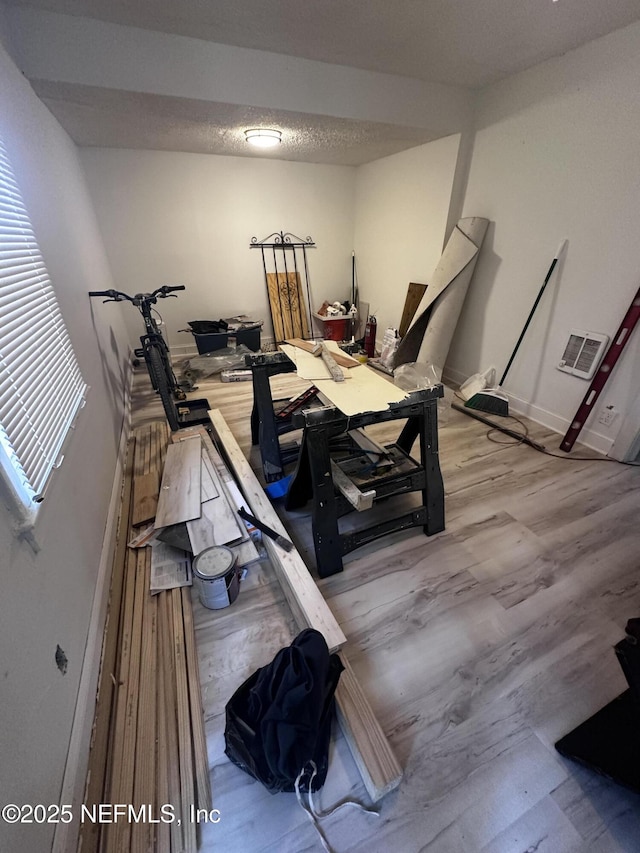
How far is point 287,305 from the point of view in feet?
14.6

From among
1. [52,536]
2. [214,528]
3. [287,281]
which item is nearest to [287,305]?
[287,281]

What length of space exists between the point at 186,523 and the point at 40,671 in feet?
2.63

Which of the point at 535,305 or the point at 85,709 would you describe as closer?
the point at 85,709

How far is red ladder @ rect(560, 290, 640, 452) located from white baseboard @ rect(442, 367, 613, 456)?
0.44 ft

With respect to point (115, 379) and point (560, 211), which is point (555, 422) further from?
point (115, 379)

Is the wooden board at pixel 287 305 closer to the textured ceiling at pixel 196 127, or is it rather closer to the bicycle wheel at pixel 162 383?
the textured ceiling at pixel 196 127

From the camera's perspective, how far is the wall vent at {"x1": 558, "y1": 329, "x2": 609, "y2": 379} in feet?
7.38

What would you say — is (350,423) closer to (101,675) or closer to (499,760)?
(499,760)

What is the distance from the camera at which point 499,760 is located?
0.99m

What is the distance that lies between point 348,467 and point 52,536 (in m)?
1.22

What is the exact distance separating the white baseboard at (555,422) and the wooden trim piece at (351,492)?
189 cm

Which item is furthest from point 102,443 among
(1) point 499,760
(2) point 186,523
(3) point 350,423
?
(1) point 499,760

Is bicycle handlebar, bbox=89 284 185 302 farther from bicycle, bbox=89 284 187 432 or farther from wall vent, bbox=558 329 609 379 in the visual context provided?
wall vent, bbox=558 329 609 379

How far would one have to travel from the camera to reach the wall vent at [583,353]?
2248mm
